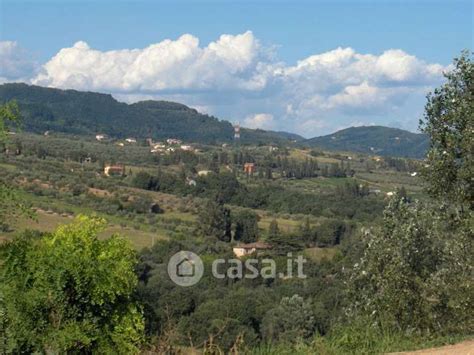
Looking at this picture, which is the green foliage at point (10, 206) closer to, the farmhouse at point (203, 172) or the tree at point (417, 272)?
the tree at point (417, 272)

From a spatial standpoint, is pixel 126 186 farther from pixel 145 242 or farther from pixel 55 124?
pixel 55 124

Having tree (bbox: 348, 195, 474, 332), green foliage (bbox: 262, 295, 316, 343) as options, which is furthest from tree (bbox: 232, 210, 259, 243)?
tree (bbox: 348, 195, 474, 332)

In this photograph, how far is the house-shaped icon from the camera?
4553cm

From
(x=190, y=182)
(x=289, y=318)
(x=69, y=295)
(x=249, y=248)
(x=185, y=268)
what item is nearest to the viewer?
(x=69, y=295)

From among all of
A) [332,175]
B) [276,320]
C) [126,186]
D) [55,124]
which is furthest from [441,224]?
[55,124]

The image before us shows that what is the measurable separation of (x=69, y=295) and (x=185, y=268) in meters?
39.3

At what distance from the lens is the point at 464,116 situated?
38.1ft

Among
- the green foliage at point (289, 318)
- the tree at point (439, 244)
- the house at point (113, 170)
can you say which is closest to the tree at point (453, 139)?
the tree at point (439, 244)

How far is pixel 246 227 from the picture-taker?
67.6m

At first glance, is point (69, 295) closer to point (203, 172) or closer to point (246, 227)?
point (246, 227)

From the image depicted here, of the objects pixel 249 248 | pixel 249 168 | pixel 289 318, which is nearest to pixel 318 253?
pixel 249 248

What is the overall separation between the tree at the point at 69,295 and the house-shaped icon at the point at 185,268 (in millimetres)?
34952

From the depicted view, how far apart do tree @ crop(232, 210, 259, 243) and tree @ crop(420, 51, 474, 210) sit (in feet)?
173

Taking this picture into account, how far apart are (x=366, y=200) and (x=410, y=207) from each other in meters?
73.7
